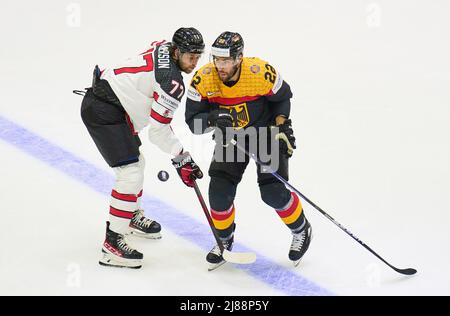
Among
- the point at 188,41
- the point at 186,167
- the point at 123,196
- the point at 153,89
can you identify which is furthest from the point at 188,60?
the point at 123,196

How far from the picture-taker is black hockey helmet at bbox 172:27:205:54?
3676 millimetres

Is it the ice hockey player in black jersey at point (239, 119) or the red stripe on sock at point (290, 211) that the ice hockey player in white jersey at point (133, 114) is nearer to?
the ice hockey player in black jersey at point (239, 119)

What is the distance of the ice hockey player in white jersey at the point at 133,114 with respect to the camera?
3695mm

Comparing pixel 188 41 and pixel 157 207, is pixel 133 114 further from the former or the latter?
pixel 157 207

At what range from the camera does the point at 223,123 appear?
12.0ft

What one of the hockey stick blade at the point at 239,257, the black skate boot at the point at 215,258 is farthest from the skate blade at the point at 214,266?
the hockey stick blade at the point at 239,257

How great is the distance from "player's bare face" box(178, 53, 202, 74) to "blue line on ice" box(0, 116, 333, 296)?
1.01 metres

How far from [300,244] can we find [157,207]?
3.39 ft

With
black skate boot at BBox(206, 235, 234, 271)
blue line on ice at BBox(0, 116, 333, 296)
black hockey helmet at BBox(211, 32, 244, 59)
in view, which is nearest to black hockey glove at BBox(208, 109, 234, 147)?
A: black hockey helmet at BBox(211, 32, 244, 59)

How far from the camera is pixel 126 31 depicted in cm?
645

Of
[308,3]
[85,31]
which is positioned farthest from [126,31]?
[308,3]

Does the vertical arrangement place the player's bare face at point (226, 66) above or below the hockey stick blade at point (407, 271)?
above

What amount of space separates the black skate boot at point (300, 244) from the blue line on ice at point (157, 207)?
80 mm
